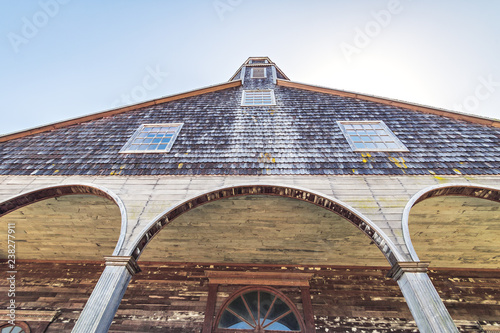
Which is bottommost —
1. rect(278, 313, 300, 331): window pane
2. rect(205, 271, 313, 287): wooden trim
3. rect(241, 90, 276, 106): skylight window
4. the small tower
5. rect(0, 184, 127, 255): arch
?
rect(278, 313, 300, 331): window pane

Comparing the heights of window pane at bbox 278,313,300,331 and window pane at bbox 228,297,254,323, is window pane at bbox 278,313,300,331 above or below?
below

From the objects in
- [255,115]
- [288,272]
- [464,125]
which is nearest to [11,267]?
[288,272]

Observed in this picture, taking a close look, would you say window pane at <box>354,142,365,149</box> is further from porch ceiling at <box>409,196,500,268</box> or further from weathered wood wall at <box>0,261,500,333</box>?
weathered wood wall at <box>0,261,500,333</box>

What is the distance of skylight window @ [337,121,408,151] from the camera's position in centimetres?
574

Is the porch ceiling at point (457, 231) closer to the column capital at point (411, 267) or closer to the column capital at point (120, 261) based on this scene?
the column capital at point (411, 267)

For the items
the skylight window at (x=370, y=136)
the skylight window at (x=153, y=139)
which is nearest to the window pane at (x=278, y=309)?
the skylight window at (x=370, y=136)

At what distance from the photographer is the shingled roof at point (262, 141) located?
16.9ft

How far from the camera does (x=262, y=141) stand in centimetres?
595

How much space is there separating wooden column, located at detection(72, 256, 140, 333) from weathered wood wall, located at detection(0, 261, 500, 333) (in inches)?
105

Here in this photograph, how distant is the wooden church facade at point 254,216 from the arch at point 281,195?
3 centimetres

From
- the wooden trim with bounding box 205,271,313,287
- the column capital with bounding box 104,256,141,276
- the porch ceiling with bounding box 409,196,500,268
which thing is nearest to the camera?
the column capital with bounding box 104,256,141,276

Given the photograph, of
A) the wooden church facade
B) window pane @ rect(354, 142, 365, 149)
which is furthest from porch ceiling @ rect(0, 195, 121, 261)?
window pane @ rect(354, 142, 365, 149)

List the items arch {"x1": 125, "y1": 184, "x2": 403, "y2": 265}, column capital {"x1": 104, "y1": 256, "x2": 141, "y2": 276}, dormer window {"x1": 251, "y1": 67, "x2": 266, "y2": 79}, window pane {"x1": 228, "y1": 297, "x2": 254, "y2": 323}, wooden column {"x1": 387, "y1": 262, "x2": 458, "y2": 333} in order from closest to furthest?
wooden column {"x1": 387, "y1": 262, "x2": 458, "y2": 333}, column capital {"x1": 104, "y1": 256, "x2": 141, "y2": 276}, arch {"x1": 125, "y1": 184, "x2": 403, "y2": 265}, window pane {"x1": 228, "y1": 297, "x2": 254, "y2": 323}, dormer window {"x1": 251, "y1": 67, "x2": 266, "y2": 79}

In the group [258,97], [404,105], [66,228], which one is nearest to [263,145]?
[258,97]
